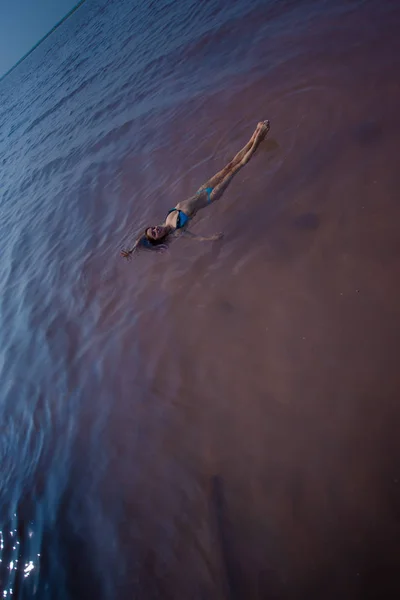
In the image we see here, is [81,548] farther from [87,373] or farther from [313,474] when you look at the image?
[313,474]

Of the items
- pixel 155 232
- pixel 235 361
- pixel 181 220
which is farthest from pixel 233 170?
pixel 235 361

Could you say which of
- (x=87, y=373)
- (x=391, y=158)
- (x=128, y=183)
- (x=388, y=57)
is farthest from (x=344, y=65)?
(x=87, y=373)

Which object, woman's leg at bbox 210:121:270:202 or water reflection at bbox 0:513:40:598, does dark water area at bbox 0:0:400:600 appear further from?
woman's leg at bbox 210:121:270:202

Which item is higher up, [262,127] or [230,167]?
[262,127]

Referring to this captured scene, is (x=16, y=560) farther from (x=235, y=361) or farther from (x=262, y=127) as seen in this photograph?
(x=262, y=127)

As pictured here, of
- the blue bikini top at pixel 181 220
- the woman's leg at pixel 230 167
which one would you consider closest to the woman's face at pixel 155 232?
the blue bikini top at pixel 181 220

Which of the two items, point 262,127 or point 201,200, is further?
point 201,200
